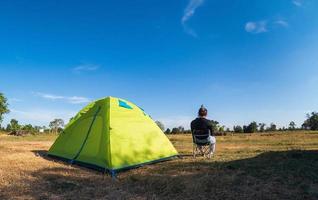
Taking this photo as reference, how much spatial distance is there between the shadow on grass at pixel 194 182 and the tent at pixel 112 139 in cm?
59

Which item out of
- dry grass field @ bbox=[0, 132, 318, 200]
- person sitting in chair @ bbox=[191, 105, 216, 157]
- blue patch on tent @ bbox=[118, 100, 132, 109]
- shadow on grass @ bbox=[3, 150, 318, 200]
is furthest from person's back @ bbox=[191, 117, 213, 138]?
blue patch on tent @ bbox=[118, 100, 132, 109]

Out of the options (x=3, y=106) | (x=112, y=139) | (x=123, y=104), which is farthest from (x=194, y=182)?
(x=3, y=106)

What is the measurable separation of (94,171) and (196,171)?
128 inches

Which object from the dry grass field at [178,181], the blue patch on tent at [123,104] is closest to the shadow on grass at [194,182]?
the dry grass field at [178,181]

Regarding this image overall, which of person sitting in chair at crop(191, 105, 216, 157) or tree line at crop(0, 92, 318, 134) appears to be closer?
person sitting in chair at crop(191, 105, 216, 157)

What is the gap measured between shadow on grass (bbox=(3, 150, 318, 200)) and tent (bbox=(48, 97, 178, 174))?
1.93 feet

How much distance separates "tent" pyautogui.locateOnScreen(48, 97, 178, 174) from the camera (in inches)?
387

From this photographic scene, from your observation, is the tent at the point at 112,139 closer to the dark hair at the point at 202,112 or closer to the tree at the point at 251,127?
the dark hair at the point at 202,112

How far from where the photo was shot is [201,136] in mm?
11398

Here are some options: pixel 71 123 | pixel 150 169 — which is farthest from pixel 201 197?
pixel 71 123

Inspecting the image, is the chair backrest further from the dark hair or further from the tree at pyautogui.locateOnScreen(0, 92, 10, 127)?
the tree at pyautogui.locateOnScreen(0, 92, 10, 127)

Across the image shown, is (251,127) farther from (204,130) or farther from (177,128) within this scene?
(204,130)

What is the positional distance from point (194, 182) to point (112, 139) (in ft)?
11.8

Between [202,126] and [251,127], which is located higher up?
[251,127]
